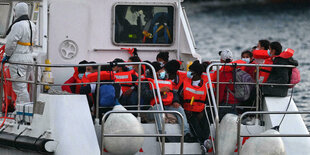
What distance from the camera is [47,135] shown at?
870 centimetres

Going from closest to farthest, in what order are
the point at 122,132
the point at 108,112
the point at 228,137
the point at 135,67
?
the point at 108,112, the point at 122,132, the point at 228,137, the point at 135,67

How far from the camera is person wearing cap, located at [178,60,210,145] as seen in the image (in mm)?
9531

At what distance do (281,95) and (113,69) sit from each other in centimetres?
235

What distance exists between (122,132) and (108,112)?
1.93 ft

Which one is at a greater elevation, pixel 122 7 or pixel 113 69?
pixel 122 7

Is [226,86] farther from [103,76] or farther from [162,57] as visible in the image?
[103,76]

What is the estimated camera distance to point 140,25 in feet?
38.2

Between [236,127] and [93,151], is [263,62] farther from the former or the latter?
[93,151]

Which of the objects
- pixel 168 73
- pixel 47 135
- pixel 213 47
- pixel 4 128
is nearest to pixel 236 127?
pixel 168 73

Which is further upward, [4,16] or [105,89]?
[4,16]

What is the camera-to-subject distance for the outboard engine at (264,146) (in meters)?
8.35

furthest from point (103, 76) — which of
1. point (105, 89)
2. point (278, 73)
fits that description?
point (278, 73)

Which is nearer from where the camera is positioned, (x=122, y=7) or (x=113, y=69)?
(x=113, y=69)

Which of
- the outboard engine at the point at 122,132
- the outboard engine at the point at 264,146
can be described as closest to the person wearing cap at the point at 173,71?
the outboard engine at the point at 122,132
